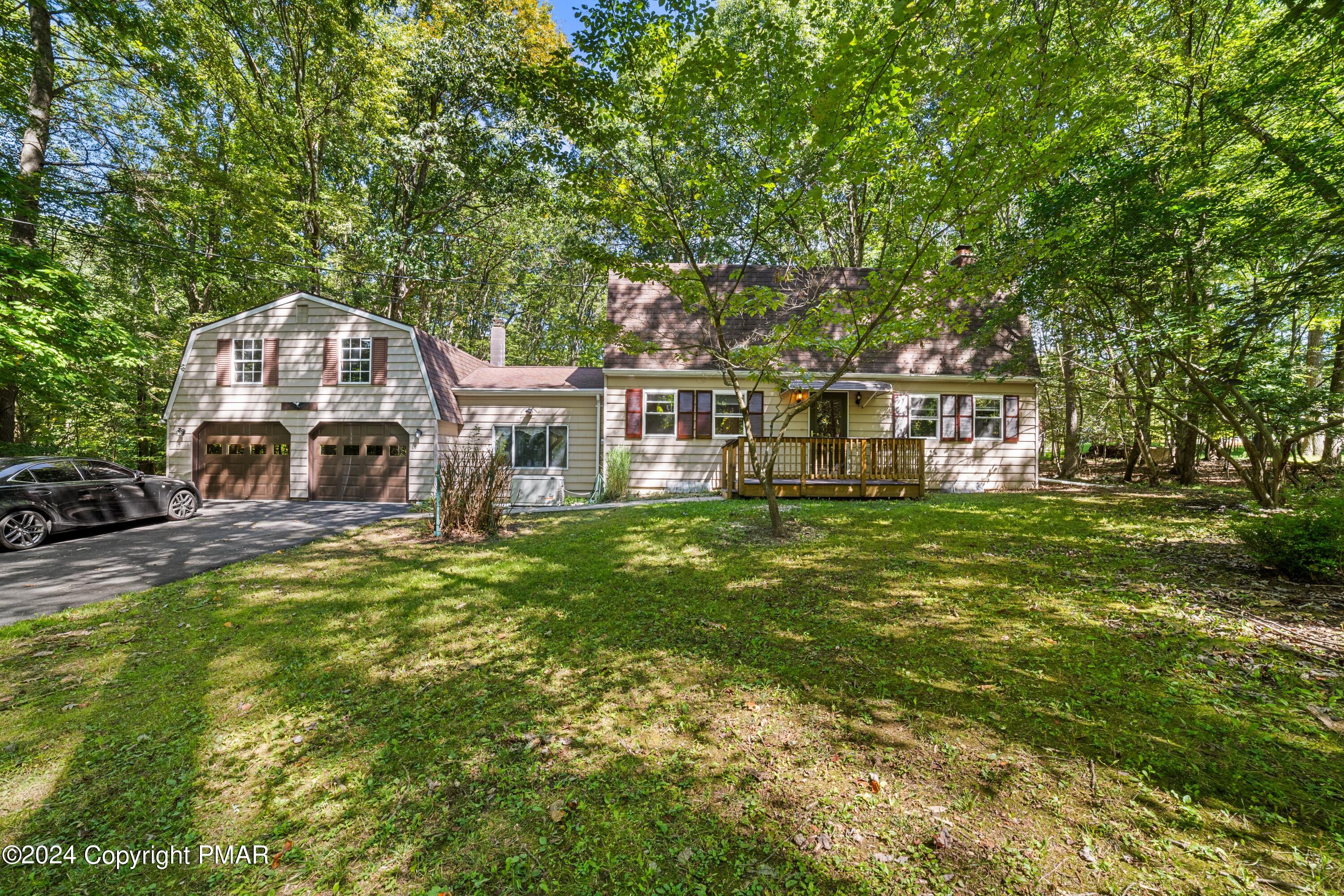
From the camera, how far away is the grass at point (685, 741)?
1.73m

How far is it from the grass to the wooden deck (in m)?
5.62

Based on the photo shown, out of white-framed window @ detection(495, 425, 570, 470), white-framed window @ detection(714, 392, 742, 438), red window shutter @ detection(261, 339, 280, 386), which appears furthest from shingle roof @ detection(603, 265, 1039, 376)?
red window shutter @ detection(261, 339, 280, 386)

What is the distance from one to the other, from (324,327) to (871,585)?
14.7 metres

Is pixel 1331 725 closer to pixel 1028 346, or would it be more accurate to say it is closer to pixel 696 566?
pixel 696 566

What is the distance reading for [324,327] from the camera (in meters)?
12.9

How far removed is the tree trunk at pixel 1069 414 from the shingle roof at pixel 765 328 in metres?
2.07

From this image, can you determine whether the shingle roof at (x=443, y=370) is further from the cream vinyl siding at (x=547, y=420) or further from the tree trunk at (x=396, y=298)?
the tree trunk at (x=396, y=298)

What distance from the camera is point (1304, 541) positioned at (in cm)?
423

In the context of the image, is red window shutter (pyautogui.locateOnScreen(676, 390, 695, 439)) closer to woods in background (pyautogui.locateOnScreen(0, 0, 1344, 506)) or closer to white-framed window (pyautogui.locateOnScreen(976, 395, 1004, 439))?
woods in background (pyautogui.locateOnScreen(0, 0, 1344, 506))

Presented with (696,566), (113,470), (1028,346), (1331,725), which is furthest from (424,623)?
(1028,346)

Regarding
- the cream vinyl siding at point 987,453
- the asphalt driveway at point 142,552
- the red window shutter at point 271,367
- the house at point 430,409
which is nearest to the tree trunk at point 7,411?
the house at point 430,409

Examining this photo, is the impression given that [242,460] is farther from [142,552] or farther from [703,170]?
[703,170]

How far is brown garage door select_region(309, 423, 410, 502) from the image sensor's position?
42.1 ft

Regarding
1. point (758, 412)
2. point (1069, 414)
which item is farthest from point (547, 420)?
point (1069, 414)
